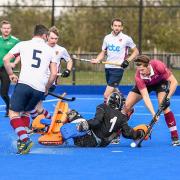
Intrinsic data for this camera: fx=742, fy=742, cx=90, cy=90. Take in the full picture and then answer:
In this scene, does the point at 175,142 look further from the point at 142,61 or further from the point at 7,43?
the point at 7,43

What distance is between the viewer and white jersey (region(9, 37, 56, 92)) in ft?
31.2

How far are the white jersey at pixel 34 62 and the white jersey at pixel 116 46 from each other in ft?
17.3

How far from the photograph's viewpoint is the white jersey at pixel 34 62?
31.2ft

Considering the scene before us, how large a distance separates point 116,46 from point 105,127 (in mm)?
5053

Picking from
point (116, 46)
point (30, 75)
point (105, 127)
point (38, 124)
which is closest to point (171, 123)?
point (105, 127)

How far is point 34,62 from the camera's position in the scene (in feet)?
31.3

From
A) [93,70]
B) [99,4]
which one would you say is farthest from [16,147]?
[99,4]

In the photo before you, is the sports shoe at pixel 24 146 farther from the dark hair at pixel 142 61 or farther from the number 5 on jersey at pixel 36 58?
the dark hair at pixel 142 61

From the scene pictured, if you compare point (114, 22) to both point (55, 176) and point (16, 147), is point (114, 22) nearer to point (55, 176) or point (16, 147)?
point (16, 147)

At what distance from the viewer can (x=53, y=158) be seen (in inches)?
358

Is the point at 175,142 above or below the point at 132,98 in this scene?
below

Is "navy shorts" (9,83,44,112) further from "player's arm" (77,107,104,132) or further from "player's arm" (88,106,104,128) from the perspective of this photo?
"player's arm" (88,106,104,128)

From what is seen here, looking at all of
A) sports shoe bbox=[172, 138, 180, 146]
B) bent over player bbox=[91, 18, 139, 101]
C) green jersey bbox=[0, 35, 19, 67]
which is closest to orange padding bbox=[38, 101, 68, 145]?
sports shoe bbox=[172, 138, 180, 146]

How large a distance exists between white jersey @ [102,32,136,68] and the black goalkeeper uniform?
4788 millimetres
